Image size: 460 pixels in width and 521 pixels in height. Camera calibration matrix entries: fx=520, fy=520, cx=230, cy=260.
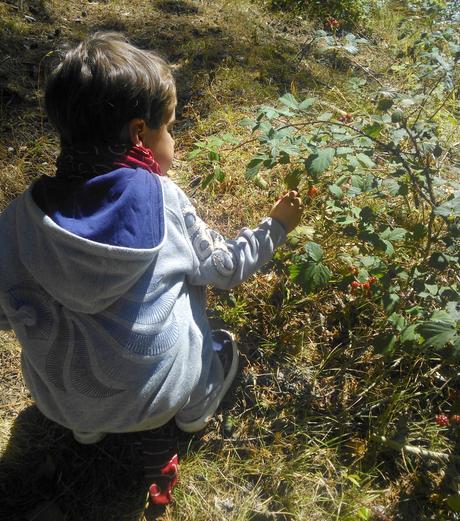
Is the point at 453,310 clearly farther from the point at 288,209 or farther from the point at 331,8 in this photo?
the point at 331,8

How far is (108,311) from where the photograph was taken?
4.59ft

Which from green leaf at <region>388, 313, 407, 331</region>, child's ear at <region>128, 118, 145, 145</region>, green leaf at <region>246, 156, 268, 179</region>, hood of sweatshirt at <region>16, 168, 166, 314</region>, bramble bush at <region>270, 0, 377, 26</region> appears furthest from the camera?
bramble bush at <region>270, 0, 377, 26</region>

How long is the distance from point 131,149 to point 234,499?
1214 millimetres

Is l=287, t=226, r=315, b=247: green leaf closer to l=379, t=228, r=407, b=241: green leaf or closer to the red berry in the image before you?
l=379, t=228, r=407, b=241: green leaf

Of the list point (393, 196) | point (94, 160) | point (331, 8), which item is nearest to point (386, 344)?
point (393, 196)

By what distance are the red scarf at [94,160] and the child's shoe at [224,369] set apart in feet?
2.93

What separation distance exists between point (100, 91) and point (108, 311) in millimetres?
572

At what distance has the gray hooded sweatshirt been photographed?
4.26 feet

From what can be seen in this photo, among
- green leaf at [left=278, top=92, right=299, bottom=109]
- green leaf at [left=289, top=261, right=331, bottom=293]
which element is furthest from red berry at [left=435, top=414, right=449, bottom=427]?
green leaf at [left=278, top=92, right=299, bottom=109]

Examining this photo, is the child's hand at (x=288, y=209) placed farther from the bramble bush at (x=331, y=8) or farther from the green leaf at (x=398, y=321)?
the bramble bush at (x=331, y=8)

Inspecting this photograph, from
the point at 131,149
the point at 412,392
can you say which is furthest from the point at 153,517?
the point at 131,149

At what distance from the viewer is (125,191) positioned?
4.17 ft

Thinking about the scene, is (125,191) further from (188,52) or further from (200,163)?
(188,52)

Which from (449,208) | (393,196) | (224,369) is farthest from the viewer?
(224,369)
